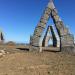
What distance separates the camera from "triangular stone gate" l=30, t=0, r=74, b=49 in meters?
18.8

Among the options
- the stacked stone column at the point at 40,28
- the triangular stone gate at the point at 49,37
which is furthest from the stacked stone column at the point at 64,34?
the triangular stone gate at the point at 49,37

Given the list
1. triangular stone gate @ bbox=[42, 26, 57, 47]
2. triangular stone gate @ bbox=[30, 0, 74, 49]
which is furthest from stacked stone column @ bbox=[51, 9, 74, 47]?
triangular stone gate @ bbox=[42, 26, 57, 47]

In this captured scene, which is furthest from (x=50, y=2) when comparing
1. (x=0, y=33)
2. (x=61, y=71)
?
(x=0, y=33)

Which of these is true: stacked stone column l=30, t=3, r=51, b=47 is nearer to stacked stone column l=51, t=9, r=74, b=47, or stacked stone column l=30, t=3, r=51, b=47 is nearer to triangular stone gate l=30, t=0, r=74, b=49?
triangular stone gate l=30, t=0, r=74, b=49

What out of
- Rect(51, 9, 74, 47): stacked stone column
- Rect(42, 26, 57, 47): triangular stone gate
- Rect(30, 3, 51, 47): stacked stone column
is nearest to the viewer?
Rect(51, 9, 74, 47): stacked stone column

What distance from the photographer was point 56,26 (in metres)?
19.5

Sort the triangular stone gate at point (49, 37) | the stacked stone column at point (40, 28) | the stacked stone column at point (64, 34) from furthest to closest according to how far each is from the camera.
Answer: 1. the triangular stone gate at point (49, 37)
2. the stacked stone column at point (40, 28)
3. the stacked stone column at point (64, 34)

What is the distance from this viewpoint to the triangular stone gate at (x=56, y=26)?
18.8 m

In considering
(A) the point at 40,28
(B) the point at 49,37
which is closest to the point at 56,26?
(A) the point at 40,28

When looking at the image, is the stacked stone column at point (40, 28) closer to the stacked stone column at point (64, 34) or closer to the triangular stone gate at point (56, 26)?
the triangular stone gate at point (56, 26)

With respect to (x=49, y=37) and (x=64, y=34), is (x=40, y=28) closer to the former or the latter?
(x=64, y=34)

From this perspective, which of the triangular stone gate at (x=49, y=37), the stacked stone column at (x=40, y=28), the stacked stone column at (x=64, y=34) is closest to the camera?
the stacked stone column at (x=64, y=34)

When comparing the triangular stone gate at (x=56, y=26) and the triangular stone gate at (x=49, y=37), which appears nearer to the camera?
the triangular stone gate at (x=56, y=26)

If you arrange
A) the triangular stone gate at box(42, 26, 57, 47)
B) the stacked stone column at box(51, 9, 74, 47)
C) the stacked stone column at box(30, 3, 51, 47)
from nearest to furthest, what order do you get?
the stacked stone column at box(51, 9, 74, 47) < the stacked stone column at box(30, 3, 51, 47) < the triangular stone gate at box(42, 26, 57, 47)
